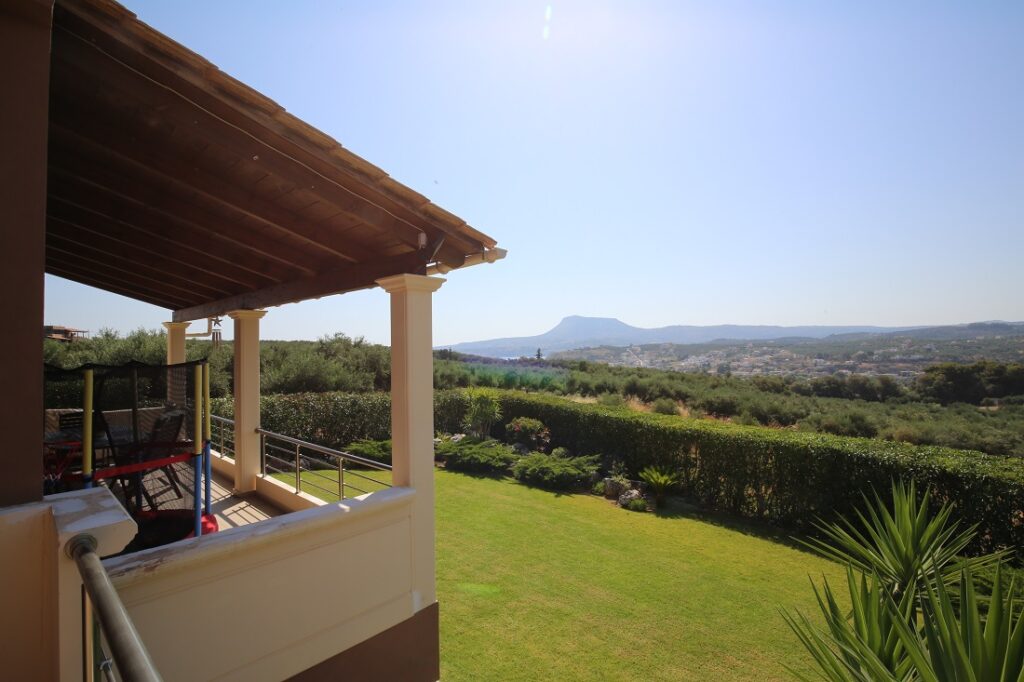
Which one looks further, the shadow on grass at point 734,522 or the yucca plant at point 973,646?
the shadow on grass at point 734,522

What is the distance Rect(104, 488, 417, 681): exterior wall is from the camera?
A: 2473mm

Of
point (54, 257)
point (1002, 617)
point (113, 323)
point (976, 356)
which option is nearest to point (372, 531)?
point (1002, 617)

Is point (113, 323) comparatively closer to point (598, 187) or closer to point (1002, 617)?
point (598, 187)

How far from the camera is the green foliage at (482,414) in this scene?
49.2 ft

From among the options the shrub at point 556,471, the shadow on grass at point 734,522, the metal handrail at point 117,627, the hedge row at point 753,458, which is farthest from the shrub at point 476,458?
the metal handrail at point 117,627

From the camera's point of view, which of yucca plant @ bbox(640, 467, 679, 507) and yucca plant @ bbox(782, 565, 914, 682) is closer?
yucca plant @ bbox(782, 565, 914, 682)

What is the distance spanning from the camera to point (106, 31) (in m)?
2.04

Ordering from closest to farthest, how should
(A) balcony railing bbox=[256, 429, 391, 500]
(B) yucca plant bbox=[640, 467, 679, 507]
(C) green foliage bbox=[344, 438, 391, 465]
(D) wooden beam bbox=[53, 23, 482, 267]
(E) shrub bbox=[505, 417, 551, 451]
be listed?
1. (D) wooden beam bbox=[53, 23, 482, 267]
2. (A) balcony railing bbox=[256, 429, 391, 500]
3. (B) yucca plant bbox=[640, 467, 679, 507]
4. (C) green foliage bbox=[344, 438, 391, 465]
5. (E) shrub bbox=[505, 417, 551, 451]

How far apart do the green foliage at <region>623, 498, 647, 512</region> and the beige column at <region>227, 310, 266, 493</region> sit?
677 centimetres

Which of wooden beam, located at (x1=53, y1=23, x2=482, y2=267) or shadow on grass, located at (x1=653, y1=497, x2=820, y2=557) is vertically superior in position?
wooden beam, located at (x1=53, y1=23, x2=482, y2=267)

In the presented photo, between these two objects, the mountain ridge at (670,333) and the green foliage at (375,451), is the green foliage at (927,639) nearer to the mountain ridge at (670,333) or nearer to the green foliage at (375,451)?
the green foliage at (375,451)

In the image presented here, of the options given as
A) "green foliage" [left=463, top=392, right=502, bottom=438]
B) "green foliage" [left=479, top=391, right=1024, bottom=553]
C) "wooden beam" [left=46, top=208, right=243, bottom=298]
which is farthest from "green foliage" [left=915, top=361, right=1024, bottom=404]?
"wooden beam" [left=46, top=208, right=243, bottom=298]

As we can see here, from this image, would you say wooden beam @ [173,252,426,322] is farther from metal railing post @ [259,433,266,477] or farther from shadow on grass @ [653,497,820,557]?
shadow on grass @ [653,497,820,557]

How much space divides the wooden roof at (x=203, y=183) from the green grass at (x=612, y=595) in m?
3.73
